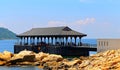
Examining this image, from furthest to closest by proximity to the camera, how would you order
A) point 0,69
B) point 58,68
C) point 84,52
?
point 84,52, point 0,69, point 58,68

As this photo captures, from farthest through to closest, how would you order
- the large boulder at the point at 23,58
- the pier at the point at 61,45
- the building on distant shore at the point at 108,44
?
1. the pier at the point at 61,45
2. the building on distant shore at the point at 108,44
3. the large boulder at the point at 23,58

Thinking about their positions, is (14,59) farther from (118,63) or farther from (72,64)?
(118,63)

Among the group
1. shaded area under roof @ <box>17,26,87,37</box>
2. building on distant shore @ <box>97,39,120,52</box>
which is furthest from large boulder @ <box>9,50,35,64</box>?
shaded area under roof @ <box>17,26,87,37</box>

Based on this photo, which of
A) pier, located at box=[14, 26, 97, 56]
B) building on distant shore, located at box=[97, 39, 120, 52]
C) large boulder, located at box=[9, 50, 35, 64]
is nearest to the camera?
large boulder, located at box=[9, 50, 35, 64]

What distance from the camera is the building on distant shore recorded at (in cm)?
7765

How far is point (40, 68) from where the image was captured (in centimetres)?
6688

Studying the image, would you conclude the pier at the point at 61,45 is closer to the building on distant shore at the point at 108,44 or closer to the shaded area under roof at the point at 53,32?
the shaded area under roof at the point at 53,32

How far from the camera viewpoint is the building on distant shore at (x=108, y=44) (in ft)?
255

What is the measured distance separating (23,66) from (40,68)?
449 centimetres

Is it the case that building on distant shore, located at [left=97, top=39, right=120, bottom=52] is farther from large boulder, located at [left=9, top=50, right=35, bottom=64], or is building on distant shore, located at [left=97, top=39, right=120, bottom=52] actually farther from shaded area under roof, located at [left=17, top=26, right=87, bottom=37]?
large boulder, located at [left=9, top=50, right=35, bottom=64]

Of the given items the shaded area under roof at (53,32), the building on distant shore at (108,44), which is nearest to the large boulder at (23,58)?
the building on distant shore at (108,44)

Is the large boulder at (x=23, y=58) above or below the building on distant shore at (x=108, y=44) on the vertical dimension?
below

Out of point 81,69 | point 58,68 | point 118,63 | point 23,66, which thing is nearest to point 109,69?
point 118,63

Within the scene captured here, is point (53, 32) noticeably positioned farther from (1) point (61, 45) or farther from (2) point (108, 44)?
(2) point (108, 44)
